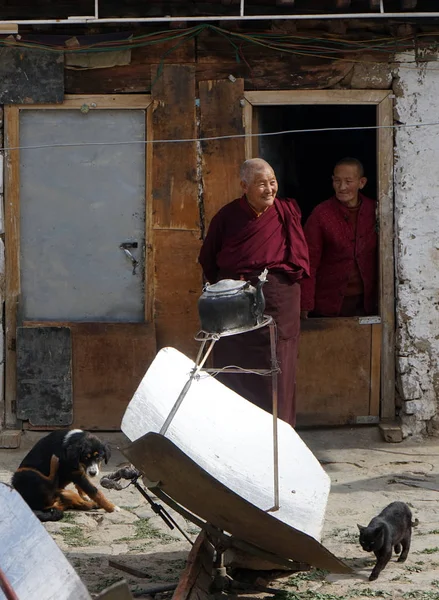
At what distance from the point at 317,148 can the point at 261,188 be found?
14.2ft

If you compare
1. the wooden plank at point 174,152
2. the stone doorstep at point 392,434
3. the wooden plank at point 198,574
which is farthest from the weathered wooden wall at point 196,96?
the wooden plank at point 198,574

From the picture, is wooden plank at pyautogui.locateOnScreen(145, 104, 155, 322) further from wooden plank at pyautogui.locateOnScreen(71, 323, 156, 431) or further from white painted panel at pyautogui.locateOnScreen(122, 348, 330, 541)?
white painted panel at pyautogui.locateOnScreen(122, 348, 330, 541)

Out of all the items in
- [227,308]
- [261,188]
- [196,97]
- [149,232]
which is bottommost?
[227,308]

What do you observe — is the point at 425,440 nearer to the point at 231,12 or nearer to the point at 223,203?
the point at 223,203

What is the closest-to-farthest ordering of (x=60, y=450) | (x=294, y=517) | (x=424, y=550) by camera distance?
(x=294, y=517) → (x=424, y=550) → (x=60, y=450)

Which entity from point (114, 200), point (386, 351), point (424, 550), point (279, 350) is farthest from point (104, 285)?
point (424, 550)

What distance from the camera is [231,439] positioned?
5.09 m

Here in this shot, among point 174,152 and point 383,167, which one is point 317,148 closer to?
point 383,167

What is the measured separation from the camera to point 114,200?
7.67 m

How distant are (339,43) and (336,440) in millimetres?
2887

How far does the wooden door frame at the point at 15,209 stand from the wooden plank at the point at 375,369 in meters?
1.66

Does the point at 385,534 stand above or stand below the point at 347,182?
below

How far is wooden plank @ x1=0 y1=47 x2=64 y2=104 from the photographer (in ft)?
24.5

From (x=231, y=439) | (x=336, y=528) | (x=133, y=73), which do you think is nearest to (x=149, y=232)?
(x=133, y=73)
